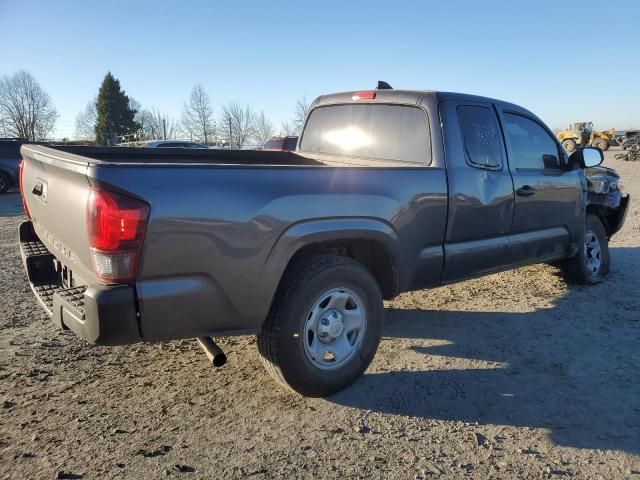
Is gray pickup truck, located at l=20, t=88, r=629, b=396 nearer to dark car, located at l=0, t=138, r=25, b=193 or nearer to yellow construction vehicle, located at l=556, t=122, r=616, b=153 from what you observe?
dark car, located at l=0, t=138, r=25, b=193

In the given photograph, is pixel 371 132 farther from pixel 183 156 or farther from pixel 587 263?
pixel 587 263

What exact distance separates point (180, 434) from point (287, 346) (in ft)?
2.48

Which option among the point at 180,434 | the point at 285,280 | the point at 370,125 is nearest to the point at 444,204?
the point at 370,125

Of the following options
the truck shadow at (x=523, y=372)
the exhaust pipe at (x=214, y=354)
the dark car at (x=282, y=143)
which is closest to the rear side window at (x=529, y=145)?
the truck shadow at (x=523, y=372)

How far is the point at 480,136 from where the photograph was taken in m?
4.20

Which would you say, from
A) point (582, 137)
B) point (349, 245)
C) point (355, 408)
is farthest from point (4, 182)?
point (582, 137)

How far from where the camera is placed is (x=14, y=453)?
2.60 meters

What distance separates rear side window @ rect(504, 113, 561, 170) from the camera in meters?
4.57

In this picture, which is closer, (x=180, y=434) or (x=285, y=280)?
(x=180, y=434)

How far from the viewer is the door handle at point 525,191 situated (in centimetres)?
441

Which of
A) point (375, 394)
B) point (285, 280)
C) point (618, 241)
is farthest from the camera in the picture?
point (618, 241)

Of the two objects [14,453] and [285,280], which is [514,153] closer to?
[285,280]

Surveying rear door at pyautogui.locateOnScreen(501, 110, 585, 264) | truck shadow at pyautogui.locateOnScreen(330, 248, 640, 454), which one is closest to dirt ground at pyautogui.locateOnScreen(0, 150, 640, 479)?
truck shadow at pyautogui.locateOnScreen(330, 248, 640, 454)

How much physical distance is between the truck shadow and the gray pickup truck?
501 millimetres
